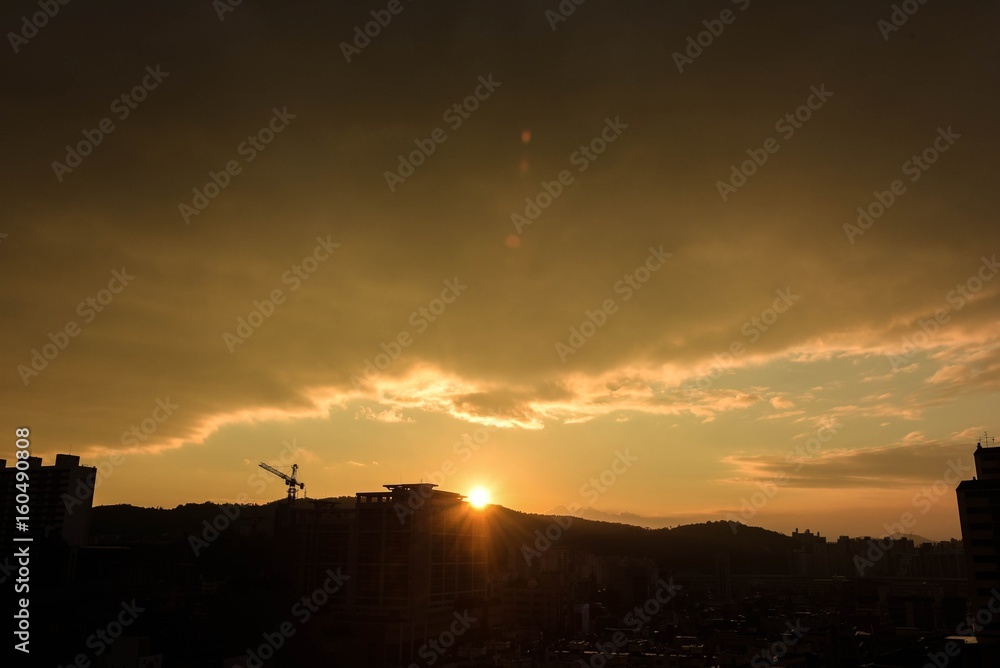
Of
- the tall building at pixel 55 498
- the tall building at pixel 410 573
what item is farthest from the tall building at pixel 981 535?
the tall building at pixel 55 498

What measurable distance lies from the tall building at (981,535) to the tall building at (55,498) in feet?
289

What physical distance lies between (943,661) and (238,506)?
389ft

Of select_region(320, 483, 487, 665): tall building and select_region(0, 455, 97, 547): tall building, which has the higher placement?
select_region(0, 455, 97, 547): tall building

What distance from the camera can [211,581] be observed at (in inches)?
2808

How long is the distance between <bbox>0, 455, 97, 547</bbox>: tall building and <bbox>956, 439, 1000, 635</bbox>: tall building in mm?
87987

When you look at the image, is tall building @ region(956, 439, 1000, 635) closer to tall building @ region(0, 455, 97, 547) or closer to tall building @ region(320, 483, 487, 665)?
tall building @ region(320, 483, 487, 665)

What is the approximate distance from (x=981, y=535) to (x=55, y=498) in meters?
94.8

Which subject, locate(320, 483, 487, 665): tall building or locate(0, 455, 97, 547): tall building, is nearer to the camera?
locate(320, 483, 487, 665): tall building

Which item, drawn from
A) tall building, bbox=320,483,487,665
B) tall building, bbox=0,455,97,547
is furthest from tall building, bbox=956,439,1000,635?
tall building, bbox=0,455,97,547

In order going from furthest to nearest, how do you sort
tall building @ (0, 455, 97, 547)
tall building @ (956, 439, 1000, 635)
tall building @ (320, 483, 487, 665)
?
tall building @ (0, 455, 97, 547), tall building @ (320, 483, 487, 665), tall building @ (956, 439, 1000, 635)

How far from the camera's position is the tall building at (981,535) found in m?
33.1

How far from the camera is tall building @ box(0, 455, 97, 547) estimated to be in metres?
76.9

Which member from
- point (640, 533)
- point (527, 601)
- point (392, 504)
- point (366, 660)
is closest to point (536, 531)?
point (640, 533)

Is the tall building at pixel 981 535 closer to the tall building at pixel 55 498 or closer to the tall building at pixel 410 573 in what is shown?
the tall building at pixel 410 573
